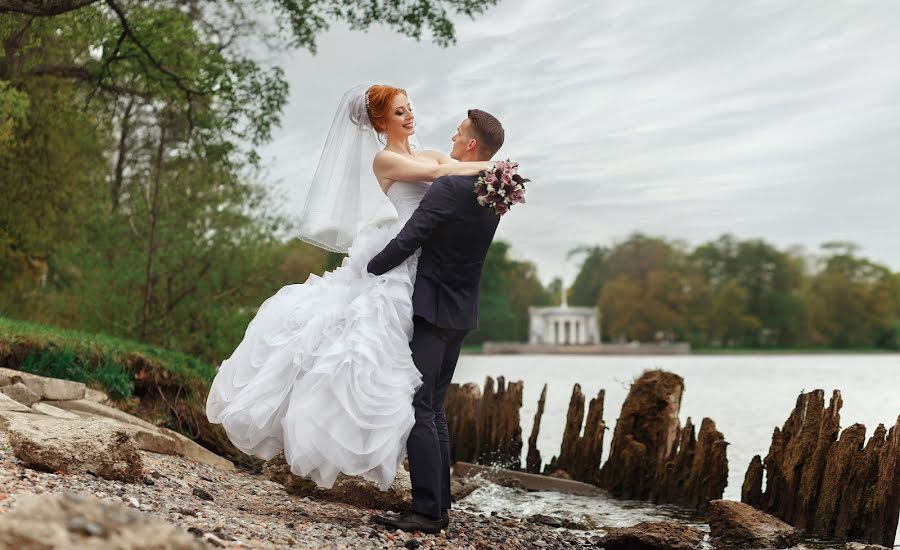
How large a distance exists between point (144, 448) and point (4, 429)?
1.64 metres

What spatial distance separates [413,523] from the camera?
5.64m

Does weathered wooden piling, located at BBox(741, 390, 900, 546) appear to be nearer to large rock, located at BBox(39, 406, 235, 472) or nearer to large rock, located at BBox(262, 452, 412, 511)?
large rock, located at BBox(262, 452, 412, 511)

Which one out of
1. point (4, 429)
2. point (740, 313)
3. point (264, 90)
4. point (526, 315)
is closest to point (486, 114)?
point (4, 429)

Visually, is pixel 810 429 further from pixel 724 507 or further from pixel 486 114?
pixel 486 114

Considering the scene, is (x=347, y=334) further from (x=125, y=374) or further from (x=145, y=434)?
(x=125, y=374)

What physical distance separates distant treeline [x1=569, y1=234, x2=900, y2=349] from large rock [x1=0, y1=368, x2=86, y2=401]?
261 ft

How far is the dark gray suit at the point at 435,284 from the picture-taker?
5621 mm

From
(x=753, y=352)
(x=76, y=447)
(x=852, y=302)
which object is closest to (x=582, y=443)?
(x=76, y=447)

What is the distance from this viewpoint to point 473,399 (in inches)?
569

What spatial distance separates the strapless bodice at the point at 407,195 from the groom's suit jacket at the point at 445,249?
0.24m

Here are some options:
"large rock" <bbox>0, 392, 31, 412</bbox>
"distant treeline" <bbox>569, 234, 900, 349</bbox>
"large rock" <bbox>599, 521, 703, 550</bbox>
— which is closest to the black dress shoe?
"large rock" <bbox>599, 521, 703, 550</bbox>

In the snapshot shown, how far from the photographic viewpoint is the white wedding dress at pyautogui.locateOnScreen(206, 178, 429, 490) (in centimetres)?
539

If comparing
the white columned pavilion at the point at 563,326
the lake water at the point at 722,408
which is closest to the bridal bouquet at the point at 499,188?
the lake water at the point at 722,408

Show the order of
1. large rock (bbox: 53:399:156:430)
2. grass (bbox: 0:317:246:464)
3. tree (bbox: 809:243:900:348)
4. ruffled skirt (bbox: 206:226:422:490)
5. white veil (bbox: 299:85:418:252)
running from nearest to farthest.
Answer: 1. ruffled skirt (bbox: 206:226:422:490)
2. white veil (bbox: 299:85:418:252)
3. large rock (bbox: 53:399:156:430)
4. grass (bbox: 0:317:246:464)
5. tree (bbox: 809:243:900:348)
